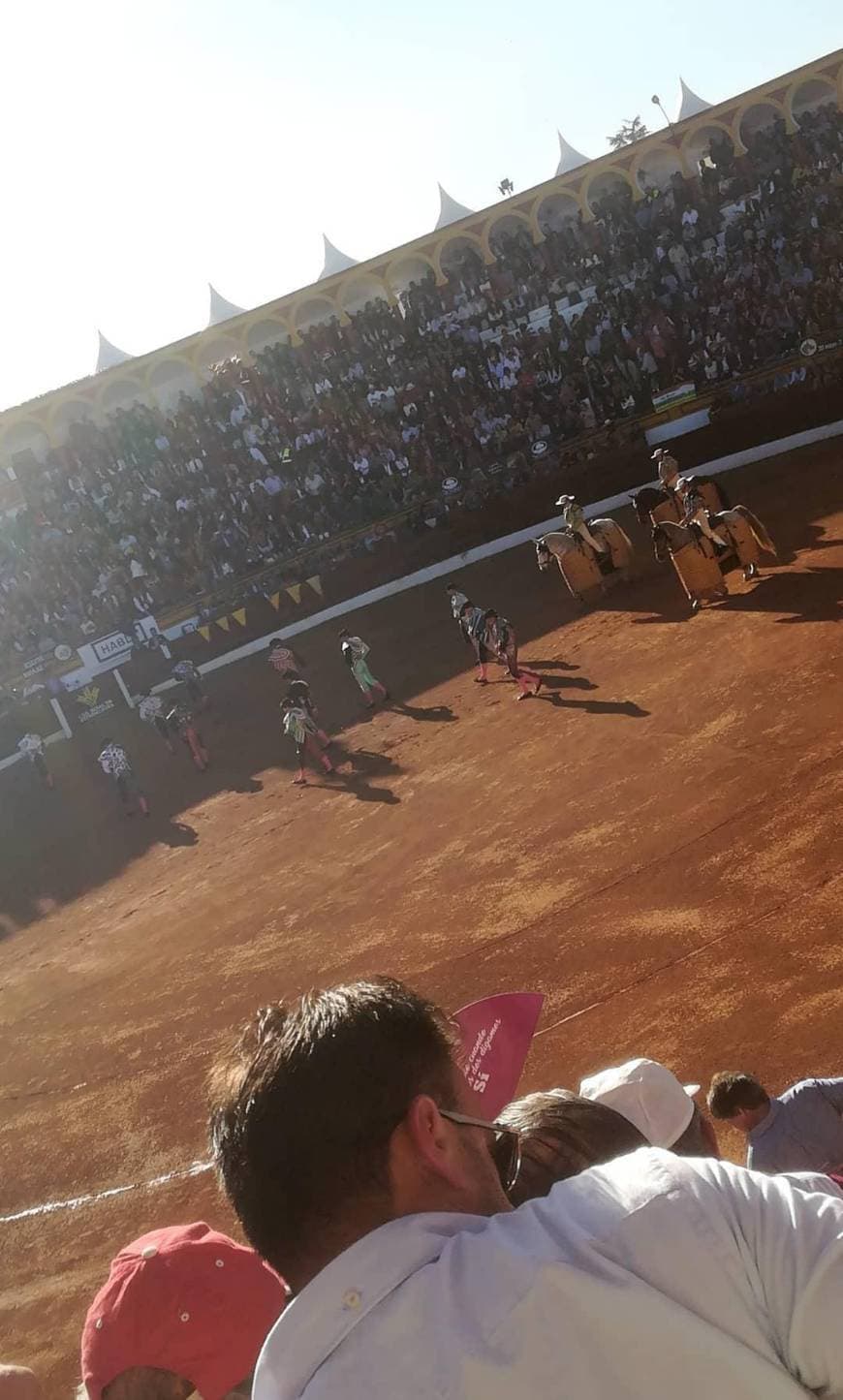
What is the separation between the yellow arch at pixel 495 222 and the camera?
34.3 metres

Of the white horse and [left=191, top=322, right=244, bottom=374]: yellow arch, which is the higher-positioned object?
[left=191, top=322, right=244, bottom=374]: yellow arch

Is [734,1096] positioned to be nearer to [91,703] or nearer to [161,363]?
[91,703]

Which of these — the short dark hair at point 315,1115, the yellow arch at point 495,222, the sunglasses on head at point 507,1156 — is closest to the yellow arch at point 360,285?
the yellow arch at point 495,222

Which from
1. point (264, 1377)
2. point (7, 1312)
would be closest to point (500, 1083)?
point (264, 1377)

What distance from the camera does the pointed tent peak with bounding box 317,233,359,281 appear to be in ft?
119

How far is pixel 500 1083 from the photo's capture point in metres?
2.42

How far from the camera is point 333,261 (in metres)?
36.5

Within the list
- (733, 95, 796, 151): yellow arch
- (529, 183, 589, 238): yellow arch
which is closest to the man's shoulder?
(529, 183, 589, 238): yellow arch

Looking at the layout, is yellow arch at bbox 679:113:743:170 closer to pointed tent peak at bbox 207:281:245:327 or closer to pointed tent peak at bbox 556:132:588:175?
pointed tent peak at bbox 556:132:588:175

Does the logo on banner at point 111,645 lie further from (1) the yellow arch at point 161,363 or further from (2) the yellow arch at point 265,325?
(2) the yellow arch at point 265,325

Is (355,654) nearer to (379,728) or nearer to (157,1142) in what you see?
(379,728)

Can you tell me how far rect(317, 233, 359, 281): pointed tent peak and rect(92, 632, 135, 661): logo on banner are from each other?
1413 centimetres

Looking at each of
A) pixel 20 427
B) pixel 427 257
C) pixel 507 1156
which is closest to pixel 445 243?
pixel 427 257

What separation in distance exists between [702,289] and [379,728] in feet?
59.5
